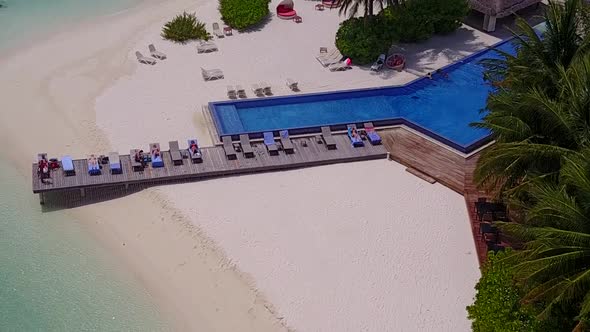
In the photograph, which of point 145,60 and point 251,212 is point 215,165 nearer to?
point 251,212

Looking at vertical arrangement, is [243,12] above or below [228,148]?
above

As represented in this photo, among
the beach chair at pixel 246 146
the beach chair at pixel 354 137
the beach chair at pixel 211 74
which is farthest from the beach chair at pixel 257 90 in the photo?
the beach chair at pixel 354 137

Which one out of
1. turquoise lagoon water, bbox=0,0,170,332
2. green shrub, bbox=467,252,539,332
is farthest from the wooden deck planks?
green shrub, bbox=467,252,539,332

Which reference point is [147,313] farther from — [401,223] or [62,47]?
[62,47]

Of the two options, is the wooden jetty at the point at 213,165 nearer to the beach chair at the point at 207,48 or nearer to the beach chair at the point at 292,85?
the beach chair at the point at 292,85

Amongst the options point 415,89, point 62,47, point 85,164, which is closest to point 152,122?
point 85,164

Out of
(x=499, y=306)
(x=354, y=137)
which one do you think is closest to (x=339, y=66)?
(x=354, y=137)
